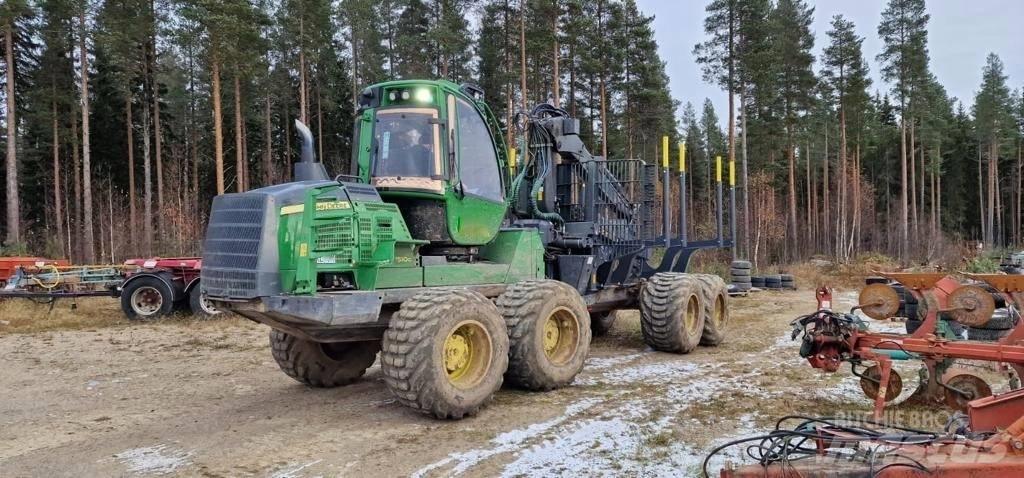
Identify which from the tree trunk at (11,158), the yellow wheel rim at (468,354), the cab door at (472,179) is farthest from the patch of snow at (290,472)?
the tree trunk at (11,158)

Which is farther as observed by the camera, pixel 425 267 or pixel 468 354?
pixel 425 267

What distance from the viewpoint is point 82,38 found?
23.2m

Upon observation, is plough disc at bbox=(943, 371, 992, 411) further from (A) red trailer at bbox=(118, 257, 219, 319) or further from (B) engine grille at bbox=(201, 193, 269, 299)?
(A) red trailer at bbox=(118, 257, 219, 319)

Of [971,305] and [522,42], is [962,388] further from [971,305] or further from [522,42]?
[522,42]

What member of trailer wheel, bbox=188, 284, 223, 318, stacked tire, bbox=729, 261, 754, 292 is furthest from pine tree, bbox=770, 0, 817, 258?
trailer wheel, bbox=188, 284, 223, 318

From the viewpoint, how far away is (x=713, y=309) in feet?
30.9

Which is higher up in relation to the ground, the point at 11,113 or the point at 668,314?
the point at 11,113

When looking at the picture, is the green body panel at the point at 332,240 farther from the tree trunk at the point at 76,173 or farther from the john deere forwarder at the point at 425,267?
the tree trunk at the point at 76,173

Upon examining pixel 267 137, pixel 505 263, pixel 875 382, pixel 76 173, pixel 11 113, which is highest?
pixel 267 137

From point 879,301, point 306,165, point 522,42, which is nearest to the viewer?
point 879,301

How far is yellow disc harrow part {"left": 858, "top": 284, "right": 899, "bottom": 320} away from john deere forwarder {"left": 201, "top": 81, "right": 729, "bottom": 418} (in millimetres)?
2768

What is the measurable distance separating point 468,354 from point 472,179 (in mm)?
1912

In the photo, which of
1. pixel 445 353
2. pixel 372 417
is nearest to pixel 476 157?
pixel 445 353

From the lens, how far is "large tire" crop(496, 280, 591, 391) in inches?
244
